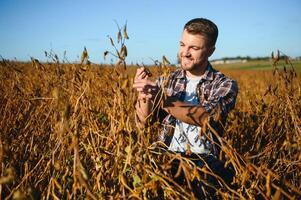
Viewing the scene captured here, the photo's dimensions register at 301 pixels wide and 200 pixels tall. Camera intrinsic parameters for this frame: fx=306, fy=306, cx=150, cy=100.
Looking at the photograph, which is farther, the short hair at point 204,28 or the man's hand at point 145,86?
the short hair at point 204,28

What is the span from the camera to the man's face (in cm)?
184

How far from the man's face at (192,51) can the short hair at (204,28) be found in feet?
0.09

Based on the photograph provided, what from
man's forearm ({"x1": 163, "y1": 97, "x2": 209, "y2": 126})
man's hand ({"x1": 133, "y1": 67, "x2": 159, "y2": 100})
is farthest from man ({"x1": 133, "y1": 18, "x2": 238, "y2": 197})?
man's hand ({"x1": 133, "y1": 67, "x2": 159, "y2": 100})

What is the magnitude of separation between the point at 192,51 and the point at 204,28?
0.16 meters

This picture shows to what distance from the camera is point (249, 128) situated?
264cm

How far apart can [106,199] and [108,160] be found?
0.15 metres

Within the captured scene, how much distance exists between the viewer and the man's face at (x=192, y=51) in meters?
1.84

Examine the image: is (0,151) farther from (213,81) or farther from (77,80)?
(213,81)

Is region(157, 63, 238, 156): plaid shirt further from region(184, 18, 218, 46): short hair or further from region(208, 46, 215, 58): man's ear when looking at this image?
region(184, 18, 218, 46): short hair

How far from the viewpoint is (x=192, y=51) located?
1.84 metres

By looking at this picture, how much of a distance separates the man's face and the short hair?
0.03 metres

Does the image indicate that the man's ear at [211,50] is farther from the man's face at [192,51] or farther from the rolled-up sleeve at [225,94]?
the rolled-up sleeve at [225,94]

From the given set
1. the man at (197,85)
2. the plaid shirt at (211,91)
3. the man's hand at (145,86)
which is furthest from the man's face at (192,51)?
the man's hand at (145,86)

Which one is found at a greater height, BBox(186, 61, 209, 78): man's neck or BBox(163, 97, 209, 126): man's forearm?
BBox(186, 61, 209, 78): man's neck
